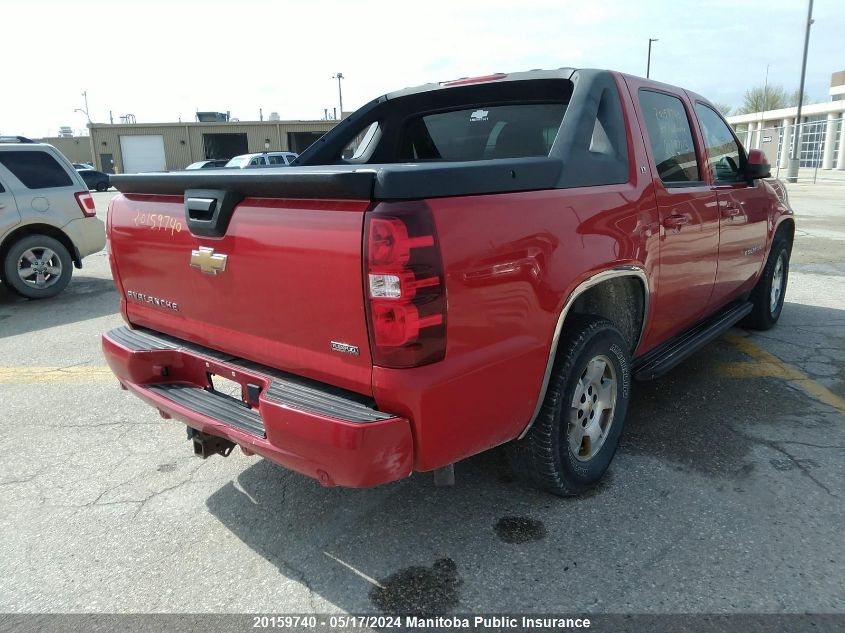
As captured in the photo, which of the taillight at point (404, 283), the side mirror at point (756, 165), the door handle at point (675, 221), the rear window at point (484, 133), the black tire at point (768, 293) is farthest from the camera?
the black tire at point (768, 293)

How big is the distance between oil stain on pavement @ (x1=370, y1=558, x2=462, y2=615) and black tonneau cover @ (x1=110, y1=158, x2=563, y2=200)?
149cm

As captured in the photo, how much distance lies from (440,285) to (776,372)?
3697mm

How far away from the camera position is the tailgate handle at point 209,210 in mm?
2562

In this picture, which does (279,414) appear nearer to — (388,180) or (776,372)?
(388,180)

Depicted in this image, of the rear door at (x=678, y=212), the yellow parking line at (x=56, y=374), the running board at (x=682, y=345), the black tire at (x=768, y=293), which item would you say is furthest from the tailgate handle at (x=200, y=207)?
the black tire at (x=768, y=293)

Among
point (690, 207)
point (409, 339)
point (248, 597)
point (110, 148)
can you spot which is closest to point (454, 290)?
point (409, 339)

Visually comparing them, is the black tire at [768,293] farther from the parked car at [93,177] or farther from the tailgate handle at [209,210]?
the parked car at [93,177]

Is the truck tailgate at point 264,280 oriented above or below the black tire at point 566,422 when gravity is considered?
above

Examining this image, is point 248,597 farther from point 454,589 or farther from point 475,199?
point 475,199

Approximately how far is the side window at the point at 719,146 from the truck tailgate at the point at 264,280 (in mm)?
3043

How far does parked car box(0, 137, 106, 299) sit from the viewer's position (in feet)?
25.6

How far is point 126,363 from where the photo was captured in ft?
9.70

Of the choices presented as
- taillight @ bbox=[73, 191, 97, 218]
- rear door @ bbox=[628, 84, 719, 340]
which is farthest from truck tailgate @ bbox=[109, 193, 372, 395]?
taillight @ bbox=[73, 191, 97, 218]

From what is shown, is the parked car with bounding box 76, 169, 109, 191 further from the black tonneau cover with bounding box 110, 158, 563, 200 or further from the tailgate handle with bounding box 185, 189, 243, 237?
the black tonneau cover with bounding box 110, 158, 563, 200
